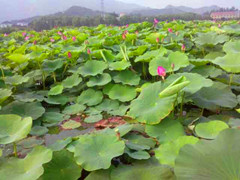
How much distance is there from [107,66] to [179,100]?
101 cm

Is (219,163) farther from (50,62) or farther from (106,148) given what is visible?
(50,62)

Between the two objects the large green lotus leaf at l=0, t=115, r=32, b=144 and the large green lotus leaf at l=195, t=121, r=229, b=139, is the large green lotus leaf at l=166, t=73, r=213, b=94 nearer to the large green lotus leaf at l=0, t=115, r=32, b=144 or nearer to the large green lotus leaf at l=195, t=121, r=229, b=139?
the large green lotus leaf at l=195, t=121, r=229, b=139

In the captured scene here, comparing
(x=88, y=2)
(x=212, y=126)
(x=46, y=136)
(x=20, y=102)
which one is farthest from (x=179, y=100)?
(x=88, y=2)

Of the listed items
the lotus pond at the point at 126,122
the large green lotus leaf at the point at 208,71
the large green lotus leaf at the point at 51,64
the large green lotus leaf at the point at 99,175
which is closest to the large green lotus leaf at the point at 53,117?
the lotus pond at the point at 126,122

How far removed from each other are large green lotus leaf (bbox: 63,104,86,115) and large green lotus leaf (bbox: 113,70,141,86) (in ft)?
1.33

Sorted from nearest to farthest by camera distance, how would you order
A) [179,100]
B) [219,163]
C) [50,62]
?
[219,163] < [179,100] < [50,62]

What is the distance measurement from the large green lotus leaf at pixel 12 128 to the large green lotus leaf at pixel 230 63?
135 cm

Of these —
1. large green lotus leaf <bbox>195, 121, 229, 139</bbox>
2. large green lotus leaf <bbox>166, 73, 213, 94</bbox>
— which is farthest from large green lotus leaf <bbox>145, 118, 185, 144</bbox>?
large green lotus leaf <bbox>166, 73, 213, 94</bbox>

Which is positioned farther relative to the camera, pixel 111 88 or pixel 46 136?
pixel 111 88

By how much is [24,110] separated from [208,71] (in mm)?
1584

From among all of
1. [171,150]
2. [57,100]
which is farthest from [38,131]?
[171,150]

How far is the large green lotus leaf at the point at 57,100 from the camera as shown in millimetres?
2135

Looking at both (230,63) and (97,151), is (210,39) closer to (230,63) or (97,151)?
(230,63)

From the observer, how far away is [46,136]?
1.68 m
